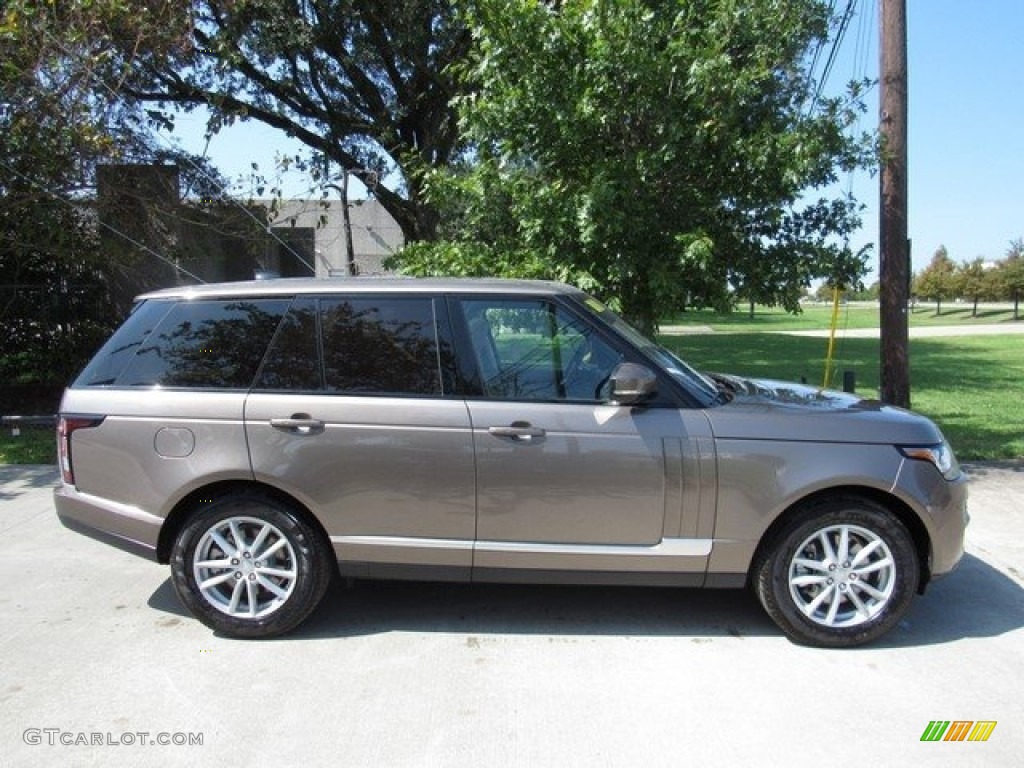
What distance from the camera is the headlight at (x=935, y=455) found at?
3824 mm

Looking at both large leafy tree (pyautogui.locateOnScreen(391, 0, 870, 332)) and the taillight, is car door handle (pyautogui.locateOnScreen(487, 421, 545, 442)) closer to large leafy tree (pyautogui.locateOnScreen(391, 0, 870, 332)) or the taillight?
the taillight

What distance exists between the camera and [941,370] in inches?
675

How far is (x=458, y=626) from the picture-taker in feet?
13.6

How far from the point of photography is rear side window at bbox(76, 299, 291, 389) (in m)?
4.07

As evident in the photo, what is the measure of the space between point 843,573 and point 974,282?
2727 inches

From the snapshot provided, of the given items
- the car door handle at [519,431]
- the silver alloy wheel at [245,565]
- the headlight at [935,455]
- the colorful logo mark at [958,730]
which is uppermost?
the car door handle at [519,431]

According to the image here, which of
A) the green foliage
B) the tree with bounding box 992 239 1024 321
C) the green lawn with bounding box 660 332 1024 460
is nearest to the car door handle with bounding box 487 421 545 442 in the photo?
the green lawn with bounding box 660 332 1024 460

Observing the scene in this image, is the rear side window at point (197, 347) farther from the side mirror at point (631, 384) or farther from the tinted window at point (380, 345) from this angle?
the side mirror at point (631, 384)

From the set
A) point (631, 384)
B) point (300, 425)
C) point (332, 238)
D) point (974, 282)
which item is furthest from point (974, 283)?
point (300, 425)

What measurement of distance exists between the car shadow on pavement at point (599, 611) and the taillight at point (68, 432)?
2.89 ft

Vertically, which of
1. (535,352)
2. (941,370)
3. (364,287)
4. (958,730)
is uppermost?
(364,287)

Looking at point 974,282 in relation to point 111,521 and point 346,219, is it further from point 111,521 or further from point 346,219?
point 111,521

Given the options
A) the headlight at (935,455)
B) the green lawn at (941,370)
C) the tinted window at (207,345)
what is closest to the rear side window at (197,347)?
the tinted window at (207,345)

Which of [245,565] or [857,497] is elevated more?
[857,497]
